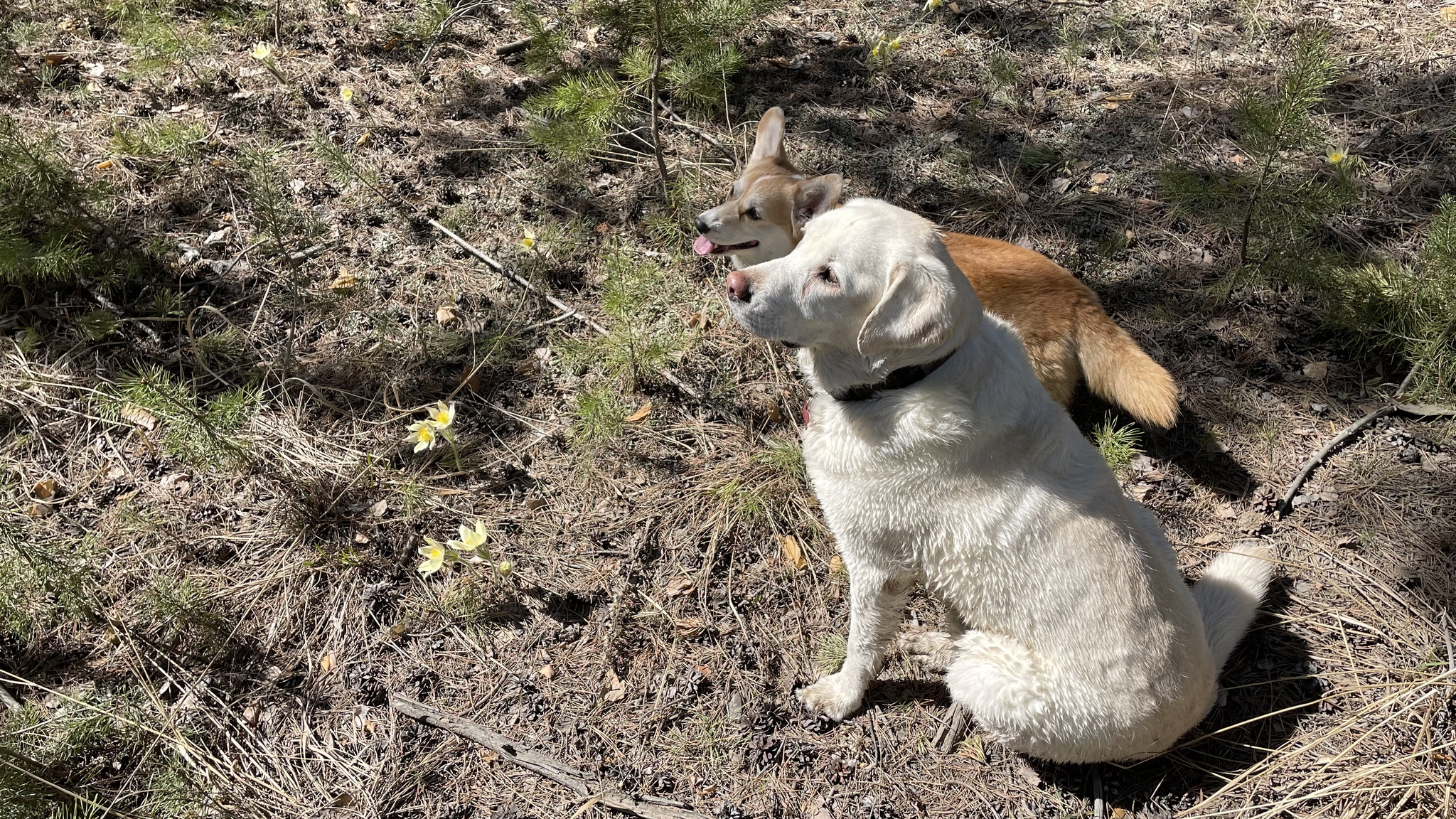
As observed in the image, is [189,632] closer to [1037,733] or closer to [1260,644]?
[1037,733]

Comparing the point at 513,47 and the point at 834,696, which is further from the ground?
the point at 513,47

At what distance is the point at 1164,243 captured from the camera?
14.2 feet

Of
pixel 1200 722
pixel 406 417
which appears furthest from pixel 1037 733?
pixel 406 417

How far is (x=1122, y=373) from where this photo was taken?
3.33 meters

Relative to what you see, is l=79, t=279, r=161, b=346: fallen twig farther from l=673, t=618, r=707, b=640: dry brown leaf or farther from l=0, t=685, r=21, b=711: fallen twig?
l=673, t=618, r=707, b=640: dry brown leaf

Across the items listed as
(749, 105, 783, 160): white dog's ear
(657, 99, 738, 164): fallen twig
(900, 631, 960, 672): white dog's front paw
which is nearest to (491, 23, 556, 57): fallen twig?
(657, 99, 738, 164): fallen twig

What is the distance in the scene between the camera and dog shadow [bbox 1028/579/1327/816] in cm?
272

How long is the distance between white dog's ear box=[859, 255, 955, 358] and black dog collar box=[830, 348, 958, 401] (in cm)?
11

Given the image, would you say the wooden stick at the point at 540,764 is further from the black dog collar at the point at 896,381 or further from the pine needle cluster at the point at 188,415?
the black dog collar at the point at 896,381

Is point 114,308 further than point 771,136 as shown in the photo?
No

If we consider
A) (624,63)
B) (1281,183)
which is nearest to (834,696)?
(624,63)

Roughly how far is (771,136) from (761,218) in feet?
1.77

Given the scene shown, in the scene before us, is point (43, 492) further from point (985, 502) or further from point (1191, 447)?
point (1191, 447)

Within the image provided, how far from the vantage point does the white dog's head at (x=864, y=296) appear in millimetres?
2275
